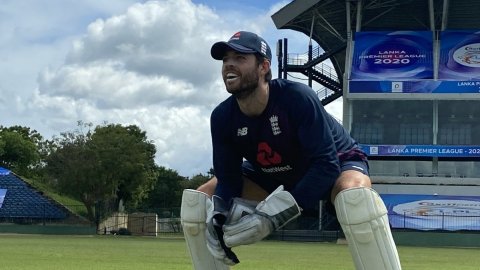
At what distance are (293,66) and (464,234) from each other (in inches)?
794

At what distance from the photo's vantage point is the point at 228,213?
447 cm

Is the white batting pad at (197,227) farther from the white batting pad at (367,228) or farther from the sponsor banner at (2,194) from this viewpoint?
the sponsor banner at (2,194)

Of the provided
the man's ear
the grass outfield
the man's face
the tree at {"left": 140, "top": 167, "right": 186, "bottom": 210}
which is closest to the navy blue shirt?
the man's ear

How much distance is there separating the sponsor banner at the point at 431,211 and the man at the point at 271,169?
128ft

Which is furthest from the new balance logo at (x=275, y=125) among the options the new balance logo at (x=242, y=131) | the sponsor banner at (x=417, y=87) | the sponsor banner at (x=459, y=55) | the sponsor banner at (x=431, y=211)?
the sponsor banner at (x=459, y=55)

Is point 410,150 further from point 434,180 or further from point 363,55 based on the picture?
point 363,55

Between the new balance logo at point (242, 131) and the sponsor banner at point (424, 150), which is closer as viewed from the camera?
the new balance logo at point (242, 131)

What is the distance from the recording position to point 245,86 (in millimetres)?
4398

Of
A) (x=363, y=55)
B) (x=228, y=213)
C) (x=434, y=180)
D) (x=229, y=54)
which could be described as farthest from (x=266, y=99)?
(x=363, y=55)

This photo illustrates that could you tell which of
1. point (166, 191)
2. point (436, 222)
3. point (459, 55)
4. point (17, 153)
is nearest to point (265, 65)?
point (436, 222)

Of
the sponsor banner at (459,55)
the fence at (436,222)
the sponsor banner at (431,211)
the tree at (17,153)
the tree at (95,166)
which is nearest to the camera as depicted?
the fence at (436,222)

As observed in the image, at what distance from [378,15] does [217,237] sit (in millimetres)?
51799

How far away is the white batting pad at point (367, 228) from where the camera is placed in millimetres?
4223

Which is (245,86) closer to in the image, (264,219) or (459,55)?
(264,219)
